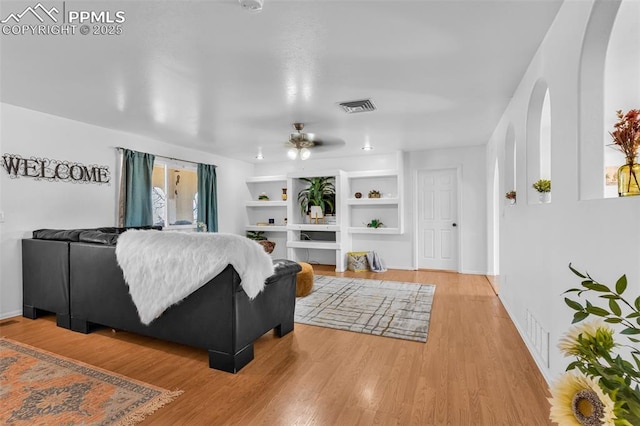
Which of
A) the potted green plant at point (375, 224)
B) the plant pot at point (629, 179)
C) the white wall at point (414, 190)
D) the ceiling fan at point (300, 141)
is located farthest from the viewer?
the potted green plant at point (375, 224)

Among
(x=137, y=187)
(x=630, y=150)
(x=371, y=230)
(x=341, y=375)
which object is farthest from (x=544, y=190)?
(x=137, y=187)

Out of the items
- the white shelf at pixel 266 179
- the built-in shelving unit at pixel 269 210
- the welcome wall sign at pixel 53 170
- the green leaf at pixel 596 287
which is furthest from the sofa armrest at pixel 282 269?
the white shelf at pixel 266 179

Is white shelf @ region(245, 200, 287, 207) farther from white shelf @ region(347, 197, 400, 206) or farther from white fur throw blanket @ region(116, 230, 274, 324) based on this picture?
white fur throw blanket @ region(116, 230, 274, 324)

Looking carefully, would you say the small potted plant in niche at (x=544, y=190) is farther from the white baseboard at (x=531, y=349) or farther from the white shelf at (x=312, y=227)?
the white shelf at (x=312, y=227)

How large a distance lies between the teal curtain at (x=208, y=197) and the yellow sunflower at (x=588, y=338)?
5907 mm

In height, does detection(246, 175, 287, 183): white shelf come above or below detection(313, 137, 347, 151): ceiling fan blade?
below

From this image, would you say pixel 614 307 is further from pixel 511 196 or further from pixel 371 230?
pixel 371 230

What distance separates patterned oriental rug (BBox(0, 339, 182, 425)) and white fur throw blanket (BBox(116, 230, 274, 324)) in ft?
1.65

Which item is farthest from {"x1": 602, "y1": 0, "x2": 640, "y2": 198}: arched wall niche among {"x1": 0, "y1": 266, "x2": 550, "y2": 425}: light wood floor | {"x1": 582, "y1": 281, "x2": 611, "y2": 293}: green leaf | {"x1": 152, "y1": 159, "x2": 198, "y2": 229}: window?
{"x1": 152, "y1": 159, "x2": 198, "y2": 229}: window

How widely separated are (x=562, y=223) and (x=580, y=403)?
1617 millimetres

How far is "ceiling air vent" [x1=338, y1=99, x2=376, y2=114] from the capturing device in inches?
136

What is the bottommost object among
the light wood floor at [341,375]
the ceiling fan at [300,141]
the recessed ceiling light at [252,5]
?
the light wood floor at [341,375]

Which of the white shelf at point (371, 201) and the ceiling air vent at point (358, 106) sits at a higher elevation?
the ceiling air vent at point (358, 106)

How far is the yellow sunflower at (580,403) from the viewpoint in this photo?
0.55 m
